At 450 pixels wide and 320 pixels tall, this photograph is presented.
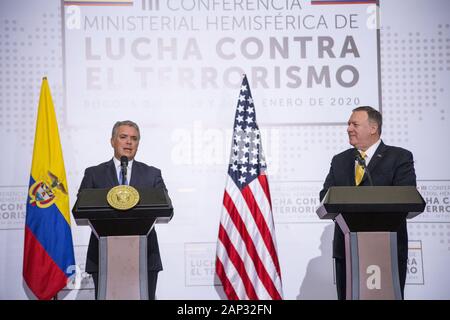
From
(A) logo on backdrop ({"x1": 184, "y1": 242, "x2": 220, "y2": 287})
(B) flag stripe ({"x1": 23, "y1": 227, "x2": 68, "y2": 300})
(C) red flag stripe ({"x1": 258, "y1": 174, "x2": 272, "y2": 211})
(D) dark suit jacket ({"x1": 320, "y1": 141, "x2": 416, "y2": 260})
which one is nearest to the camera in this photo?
(D) dark suit jacket ({"x1": 320, "y1": 141, "x2": 416, "y2": 260})

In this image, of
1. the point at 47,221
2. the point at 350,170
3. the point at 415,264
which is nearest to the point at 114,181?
the point at 47,221

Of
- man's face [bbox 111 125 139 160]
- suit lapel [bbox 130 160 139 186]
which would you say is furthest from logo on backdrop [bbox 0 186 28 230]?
suit lapel [bbox 130 160 139 186]

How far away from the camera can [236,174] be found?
6016 millimetres

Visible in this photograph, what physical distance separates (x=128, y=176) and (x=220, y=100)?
1.39 meters

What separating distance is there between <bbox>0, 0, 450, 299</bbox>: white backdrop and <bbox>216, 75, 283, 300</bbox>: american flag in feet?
0.78

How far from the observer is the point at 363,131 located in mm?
5379

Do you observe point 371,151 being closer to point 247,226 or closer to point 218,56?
point 247,226

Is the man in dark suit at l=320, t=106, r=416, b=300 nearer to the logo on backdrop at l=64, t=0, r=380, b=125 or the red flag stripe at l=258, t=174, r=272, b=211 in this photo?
the red flag stripe at l=258, t=174, r=272, b=211

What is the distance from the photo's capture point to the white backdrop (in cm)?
616

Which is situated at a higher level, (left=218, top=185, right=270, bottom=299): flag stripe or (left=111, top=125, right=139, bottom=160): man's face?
(left=111, top=125, right=139, bottom=160): man's face

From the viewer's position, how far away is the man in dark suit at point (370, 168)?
193 inches

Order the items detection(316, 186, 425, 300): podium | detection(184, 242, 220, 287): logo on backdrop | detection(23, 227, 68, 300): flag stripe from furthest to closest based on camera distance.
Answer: detection(184, 242, 220, 287): logo on backdrop < detection(23, 227, 68, 300): flag stripe < detection(316, 186, 425, 300): podium
